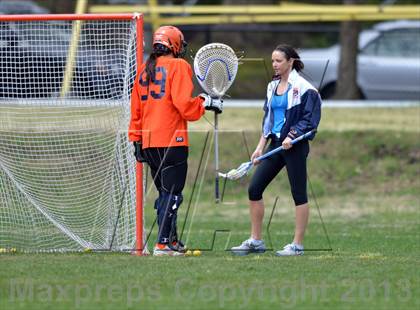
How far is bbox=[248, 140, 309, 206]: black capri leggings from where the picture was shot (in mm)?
10094

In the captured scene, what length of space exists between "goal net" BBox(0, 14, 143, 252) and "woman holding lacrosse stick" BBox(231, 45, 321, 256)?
130 cm

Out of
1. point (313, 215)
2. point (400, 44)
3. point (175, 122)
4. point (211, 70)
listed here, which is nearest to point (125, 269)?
point (175, 122)

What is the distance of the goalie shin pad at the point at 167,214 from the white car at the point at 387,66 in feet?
36.6

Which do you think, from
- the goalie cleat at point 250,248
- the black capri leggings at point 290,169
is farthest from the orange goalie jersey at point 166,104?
the goalie cleat at point 250,248

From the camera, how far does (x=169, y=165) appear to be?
999 cm

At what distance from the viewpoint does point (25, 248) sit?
1076 cm

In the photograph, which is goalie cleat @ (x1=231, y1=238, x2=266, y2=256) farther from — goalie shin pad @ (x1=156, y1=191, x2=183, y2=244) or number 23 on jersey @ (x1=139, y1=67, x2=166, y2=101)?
number 23 on jersey @ (x1=139, y1=67, x2=166, y2=101)

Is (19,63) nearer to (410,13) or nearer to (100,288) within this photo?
(100,288)

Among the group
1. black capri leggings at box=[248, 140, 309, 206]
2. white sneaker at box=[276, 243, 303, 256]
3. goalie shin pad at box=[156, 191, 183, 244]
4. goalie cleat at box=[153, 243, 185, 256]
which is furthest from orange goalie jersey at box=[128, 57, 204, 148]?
white sneaker at box=[276, 243, 303, 256]

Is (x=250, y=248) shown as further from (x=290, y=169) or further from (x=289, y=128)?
(x=289, y=128)

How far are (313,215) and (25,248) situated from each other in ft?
23.0

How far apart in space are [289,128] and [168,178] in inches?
46.6

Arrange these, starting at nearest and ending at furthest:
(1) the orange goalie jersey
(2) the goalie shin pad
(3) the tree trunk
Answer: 1. (1) the orange goalie jersey
2. (2) the goalie shin pad
3. (3) the tree trunk

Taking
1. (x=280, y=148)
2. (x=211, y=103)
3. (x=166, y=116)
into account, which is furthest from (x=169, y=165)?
(x=280, y=148)
